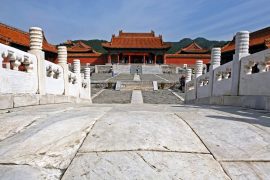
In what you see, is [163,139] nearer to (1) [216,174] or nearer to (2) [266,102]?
(1) [216,174]

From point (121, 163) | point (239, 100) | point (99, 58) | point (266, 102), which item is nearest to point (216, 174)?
point (121, 163)

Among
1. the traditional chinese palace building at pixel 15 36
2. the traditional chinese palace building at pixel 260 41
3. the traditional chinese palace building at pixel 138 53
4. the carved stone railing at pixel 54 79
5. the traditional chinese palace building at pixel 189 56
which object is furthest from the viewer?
the traditional chinese palace building at pixel 189 56

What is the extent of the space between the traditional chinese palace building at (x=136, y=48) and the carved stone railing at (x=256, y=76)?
31.8 m

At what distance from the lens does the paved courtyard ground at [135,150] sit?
1.42 m

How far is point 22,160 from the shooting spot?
158cm

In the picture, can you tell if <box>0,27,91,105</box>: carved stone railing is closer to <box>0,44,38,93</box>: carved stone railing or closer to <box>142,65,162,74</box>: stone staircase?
<box>0,44,38,93</box>: carved stone railing

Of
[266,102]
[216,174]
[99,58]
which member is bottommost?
[216,174]

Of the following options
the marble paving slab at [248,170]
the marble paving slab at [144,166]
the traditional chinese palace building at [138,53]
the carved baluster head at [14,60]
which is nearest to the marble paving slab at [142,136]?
the marble paving slab at [144,166]

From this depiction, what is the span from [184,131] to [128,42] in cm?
3734

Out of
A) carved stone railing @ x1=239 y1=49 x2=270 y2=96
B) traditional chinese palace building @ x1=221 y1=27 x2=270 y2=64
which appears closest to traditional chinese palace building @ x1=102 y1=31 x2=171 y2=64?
traditional chinese palace building @ x1=221 y1=27 x2=270 y2=64

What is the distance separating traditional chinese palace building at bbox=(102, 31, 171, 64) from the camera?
120ft

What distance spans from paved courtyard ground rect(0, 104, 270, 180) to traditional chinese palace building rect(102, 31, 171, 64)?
114ft

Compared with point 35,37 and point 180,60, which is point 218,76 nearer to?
point 35,37

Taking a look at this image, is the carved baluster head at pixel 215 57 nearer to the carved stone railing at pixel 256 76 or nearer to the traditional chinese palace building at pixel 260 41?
the carved stone railing at pixel 256 76
